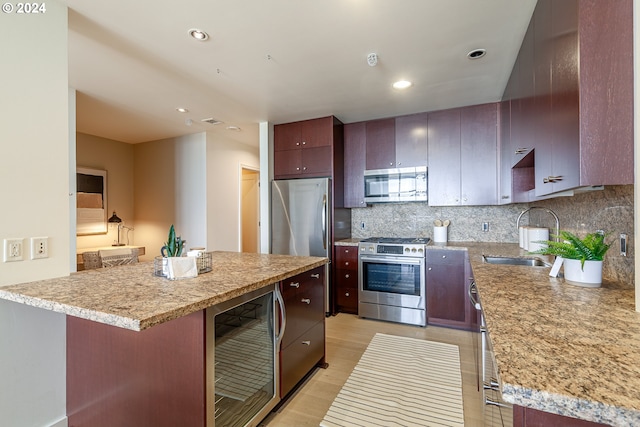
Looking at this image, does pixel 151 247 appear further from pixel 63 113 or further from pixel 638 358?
Result: pixel 638 358

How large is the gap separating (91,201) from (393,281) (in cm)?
485

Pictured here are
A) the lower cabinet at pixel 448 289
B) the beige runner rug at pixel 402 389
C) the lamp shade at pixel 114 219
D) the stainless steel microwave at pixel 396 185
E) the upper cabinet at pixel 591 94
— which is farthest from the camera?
the lamp shade at pixel 114 219

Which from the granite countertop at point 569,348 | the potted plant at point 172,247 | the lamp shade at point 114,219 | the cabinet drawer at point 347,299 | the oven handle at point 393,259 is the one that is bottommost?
the cabinet drawer at point 347,299

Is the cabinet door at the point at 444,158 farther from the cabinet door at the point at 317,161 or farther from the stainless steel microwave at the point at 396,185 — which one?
the cabinet door at the point at 317,161

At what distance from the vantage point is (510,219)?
349 centimetres

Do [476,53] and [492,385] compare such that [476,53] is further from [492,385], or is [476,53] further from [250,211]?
[250,211]

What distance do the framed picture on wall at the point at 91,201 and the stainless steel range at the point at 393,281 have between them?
14.2 feet

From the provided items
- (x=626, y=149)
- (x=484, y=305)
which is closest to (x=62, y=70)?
(x=484, y=305)

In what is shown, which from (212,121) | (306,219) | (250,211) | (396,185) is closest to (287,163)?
(306,219)

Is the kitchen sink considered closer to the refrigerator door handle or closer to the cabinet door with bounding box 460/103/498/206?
the cabinet door with bounding box 460/103/498/206

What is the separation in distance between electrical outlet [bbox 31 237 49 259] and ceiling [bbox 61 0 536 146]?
4.58 feet

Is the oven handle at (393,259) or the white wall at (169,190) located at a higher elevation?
the white wall at (169,190)

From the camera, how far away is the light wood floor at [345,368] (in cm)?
183

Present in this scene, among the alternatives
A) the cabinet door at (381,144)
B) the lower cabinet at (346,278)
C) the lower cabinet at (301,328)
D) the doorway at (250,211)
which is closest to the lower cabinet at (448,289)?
the lower cabinet at (346,278)
